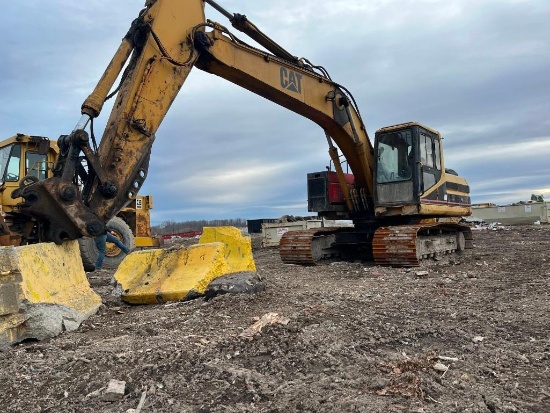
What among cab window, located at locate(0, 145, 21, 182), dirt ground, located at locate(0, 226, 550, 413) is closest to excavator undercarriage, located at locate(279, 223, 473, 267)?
dirt ground, located at locate(0, 226, 550, 413)

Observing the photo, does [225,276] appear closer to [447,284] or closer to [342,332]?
[342,332]

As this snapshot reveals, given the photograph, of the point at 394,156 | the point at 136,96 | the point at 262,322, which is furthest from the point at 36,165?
the point at 262,322

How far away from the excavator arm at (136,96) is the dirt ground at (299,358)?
46.9 inches

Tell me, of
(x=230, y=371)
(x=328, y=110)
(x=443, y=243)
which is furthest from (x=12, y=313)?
(x=443, y=243)

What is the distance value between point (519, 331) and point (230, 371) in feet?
8.63

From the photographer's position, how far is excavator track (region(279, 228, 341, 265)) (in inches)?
389

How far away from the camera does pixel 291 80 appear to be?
8.01 metres

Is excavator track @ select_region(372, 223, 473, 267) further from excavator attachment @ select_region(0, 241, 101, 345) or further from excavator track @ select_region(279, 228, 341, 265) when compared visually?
excavator attachment @ select_region(0, 241, 101, 345)

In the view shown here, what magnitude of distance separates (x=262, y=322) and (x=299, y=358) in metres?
0.90

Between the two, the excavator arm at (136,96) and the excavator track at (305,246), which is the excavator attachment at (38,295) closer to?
the excavator arm at (136,96)

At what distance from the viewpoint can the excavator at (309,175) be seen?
5.10 m

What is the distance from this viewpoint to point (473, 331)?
4.16m

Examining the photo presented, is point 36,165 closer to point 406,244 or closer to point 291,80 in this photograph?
point 291,80

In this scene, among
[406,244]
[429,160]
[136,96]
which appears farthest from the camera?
[429,160]
